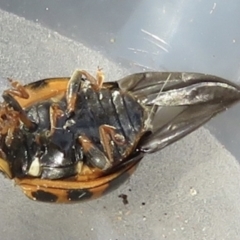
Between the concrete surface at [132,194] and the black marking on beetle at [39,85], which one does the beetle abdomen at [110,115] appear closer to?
the black marking on beetle at [39,85]

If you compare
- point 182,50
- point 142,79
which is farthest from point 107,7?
point 142,79

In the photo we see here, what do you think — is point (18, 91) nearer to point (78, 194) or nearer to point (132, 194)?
point (78, 194)

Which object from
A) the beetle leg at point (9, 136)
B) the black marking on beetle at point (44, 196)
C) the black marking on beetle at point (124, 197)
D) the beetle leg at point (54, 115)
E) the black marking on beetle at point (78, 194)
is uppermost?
the beetle leg at point (54, 115)

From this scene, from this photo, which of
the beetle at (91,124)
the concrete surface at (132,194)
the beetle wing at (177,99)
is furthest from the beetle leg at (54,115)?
the concrete surface at (132,194)

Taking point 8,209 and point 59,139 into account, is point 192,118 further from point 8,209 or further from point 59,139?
point 8,209

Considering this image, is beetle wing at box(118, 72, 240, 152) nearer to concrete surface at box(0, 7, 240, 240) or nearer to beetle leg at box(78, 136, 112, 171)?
beetle leg at box(78, 136, 112, 171)

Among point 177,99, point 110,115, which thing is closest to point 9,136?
point 110,115
